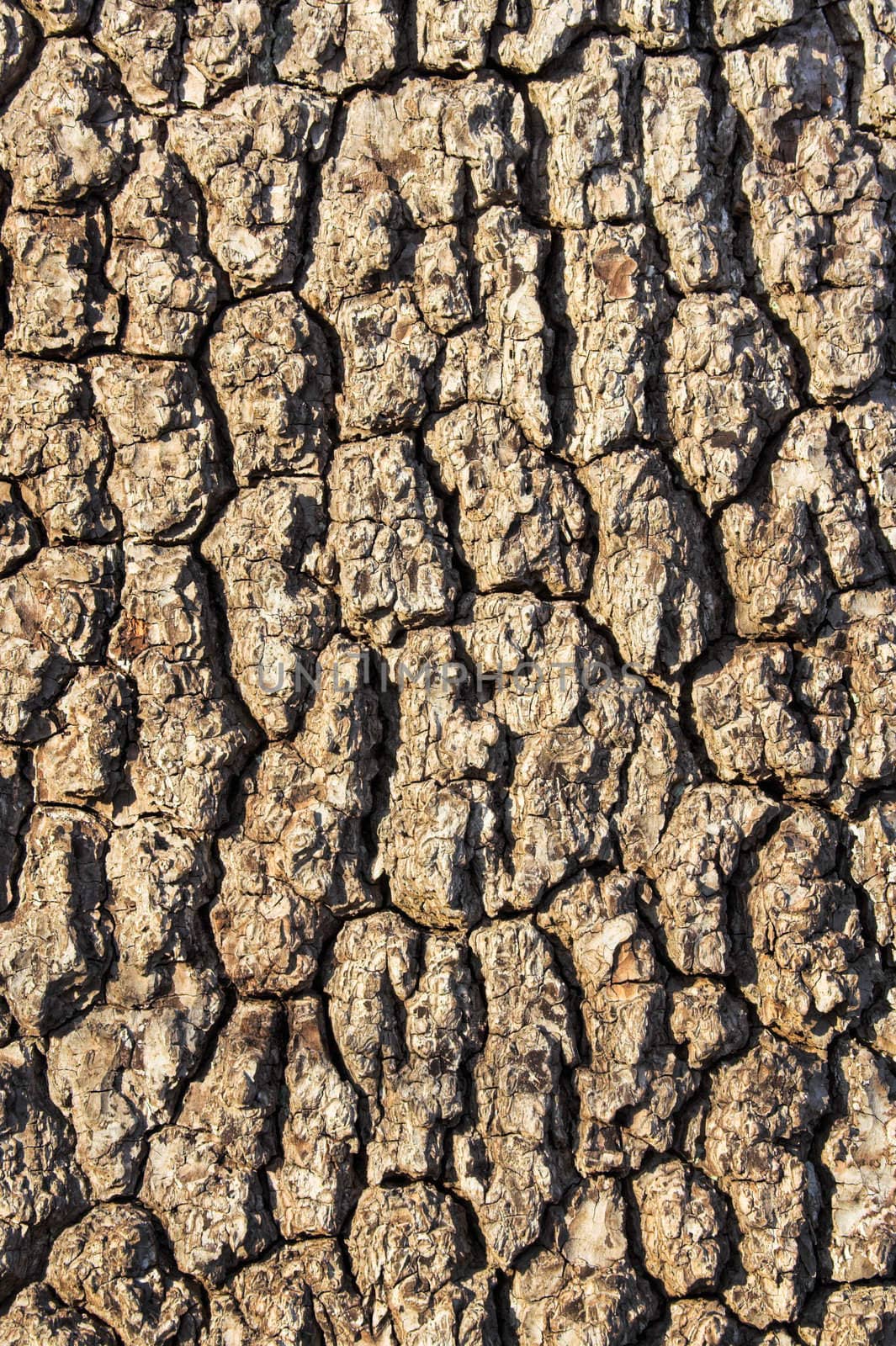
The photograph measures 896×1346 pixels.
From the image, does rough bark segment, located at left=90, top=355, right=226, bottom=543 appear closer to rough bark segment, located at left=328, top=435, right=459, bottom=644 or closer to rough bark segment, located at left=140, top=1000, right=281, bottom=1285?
rough bark segment, located at left=328, top=435, right=459, bottom=644

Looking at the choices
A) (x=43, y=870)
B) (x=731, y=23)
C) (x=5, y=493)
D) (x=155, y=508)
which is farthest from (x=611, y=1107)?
(x=731, y=23)

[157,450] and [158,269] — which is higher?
[158,269]

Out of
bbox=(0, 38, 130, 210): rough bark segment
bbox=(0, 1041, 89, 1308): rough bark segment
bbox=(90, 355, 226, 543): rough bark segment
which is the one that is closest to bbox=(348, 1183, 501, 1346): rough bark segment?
bbox=(0, 1041, 89, 1308): rough bark segment

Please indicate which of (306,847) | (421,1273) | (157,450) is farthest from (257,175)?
(421,1273)

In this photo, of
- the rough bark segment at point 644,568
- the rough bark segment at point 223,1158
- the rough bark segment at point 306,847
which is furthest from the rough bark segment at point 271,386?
the rough bark segment at point 223,1158

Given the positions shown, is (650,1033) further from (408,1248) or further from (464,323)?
(464,323)

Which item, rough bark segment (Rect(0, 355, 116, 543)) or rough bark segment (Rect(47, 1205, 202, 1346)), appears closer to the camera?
rough bark segment (Rect(47, 1205, 202, 1346))

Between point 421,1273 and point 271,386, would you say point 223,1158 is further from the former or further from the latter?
point 271,386

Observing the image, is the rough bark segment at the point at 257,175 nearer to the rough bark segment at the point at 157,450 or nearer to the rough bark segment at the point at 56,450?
the rough bark segment at the point at 157,450
